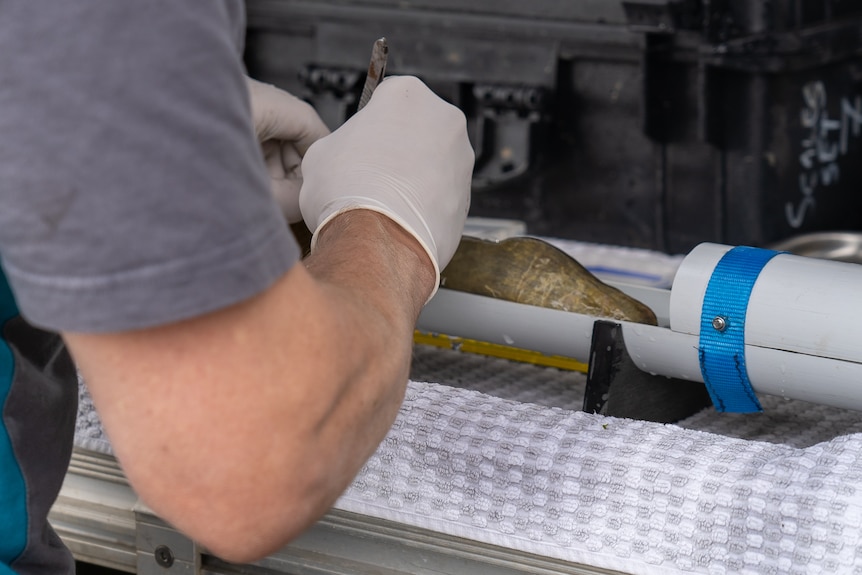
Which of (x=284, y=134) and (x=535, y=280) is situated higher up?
(x=284, y=134)

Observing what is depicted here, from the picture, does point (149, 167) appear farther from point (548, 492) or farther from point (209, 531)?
point (548, 492)

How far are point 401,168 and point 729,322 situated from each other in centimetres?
29

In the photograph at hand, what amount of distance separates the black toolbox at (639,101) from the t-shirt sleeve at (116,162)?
1.49m

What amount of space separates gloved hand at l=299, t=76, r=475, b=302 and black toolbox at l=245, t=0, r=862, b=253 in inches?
41.5

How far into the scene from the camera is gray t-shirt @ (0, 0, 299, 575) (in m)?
0.46

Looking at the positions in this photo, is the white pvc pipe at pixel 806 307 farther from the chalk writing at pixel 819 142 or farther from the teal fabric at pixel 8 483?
the chalk writing at pixel 819 142

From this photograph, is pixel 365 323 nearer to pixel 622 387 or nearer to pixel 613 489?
pixel 613 489

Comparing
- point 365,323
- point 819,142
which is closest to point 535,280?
point 365,323

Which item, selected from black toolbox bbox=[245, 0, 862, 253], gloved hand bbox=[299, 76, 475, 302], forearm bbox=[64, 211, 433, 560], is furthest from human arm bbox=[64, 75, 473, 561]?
black toolbox bbox=[245, 0, 862, 253]

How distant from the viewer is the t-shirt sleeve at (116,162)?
0.46m

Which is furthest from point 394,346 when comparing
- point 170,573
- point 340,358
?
point 170,573

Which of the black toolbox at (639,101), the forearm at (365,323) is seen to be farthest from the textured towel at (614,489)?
the black toolbox at (639,101)

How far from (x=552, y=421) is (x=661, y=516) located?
124 millimetres

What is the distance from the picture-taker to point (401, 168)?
2.72 ft
